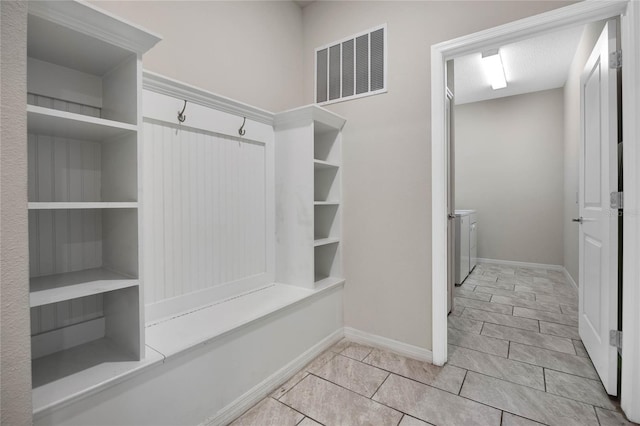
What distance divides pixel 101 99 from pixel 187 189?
23.6 inches

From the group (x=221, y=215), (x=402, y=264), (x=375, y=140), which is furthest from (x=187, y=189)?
(x=402, y=264)

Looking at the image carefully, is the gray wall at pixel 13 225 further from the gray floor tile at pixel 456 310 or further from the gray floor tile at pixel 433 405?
the gray floor tile at pixel 456 310

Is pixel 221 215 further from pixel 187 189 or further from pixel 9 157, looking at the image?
pixel 9 157

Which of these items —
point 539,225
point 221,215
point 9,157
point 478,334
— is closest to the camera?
point 9,157

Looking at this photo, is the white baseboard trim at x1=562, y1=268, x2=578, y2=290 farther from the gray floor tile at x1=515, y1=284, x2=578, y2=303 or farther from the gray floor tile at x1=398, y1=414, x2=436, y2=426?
the gray floor tile at x1=398, y1=414, x2=436, y2=426

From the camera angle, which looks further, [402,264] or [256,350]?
[402,264]

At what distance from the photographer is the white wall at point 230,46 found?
68.3 inches

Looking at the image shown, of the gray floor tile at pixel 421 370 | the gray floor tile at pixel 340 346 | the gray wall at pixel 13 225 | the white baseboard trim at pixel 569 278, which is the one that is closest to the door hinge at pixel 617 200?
the gray floor tile at pixel 421 370

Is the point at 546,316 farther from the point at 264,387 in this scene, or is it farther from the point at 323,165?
the point at 264,387

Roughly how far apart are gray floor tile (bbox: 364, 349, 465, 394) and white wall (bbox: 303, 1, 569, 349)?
148mm

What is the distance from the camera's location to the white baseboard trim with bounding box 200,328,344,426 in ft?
5.17

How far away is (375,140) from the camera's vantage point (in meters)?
2.40

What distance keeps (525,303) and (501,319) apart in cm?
67

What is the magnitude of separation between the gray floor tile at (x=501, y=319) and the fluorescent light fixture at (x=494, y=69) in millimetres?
2798
